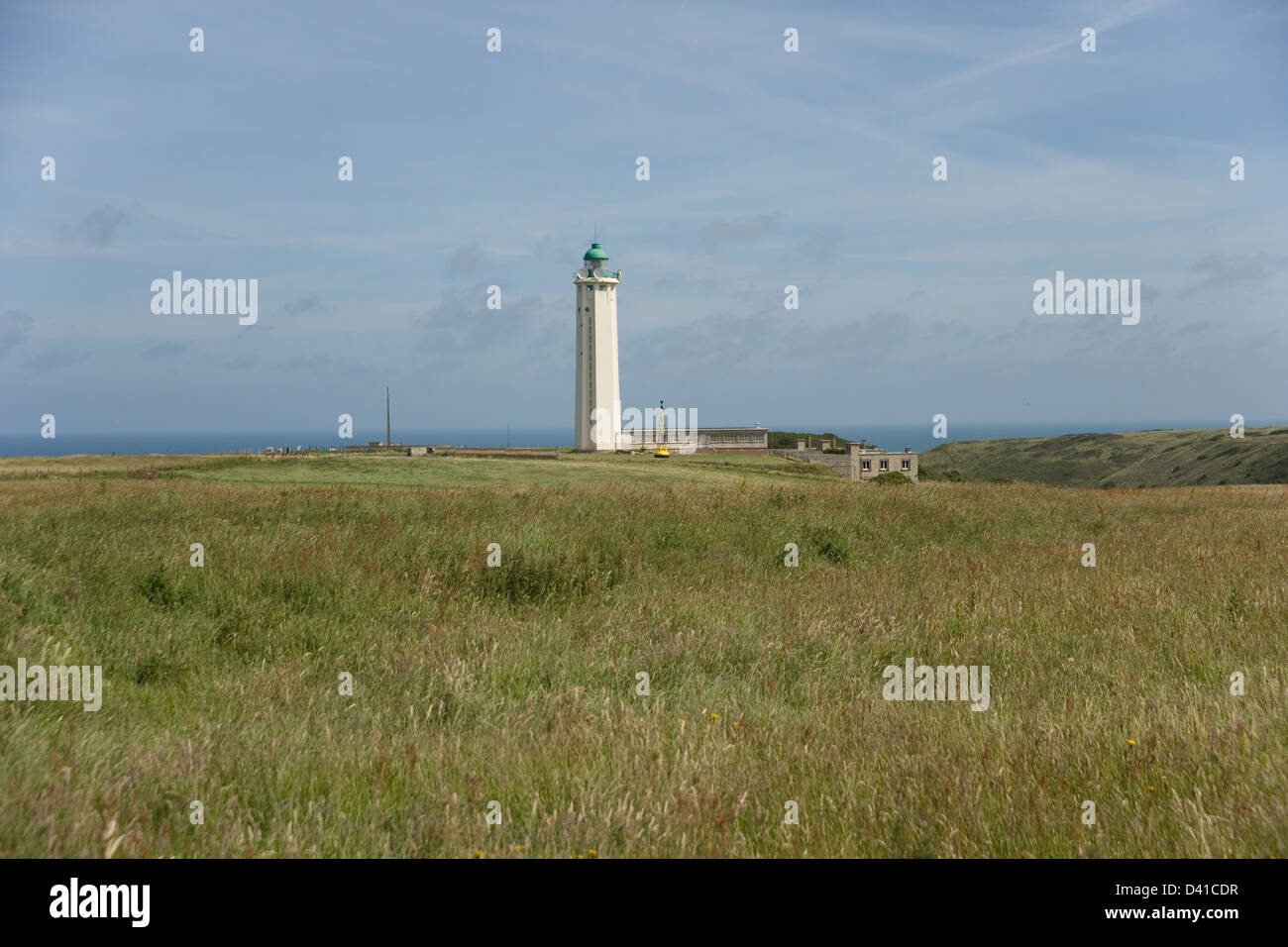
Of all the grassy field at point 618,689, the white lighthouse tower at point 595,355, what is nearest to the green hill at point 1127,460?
the white lighthouse tower at point 595,355

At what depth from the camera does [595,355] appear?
252 ft

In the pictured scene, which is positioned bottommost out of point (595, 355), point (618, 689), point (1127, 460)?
point (618, 689)

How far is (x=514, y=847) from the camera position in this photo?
3922 millimetres

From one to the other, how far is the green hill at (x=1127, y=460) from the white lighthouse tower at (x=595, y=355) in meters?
27.2

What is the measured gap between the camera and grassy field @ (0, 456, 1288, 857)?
13.7 ft

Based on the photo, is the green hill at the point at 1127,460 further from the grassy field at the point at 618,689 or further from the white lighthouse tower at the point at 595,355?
the grassy field at the point at 618,689

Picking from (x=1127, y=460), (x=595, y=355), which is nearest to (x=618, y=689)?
(x=595, y=355)

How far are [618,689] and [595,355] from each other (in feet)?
233

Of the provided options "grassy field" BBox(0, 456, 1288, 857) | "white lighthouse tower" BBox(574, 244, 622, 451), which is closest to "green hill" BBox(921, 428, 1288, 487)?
"white lighthouse tower" BBox(574, 244, 622, 451)

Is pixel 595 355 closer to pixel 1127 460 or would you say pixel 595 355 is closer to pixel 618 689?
pixel 618 689

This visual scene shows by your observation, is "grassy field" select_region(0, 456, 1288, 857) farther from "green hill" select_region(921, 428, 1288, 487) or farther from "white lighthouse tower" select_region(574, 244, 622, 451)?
"green hill" select_region(921, 428, 1288, 487)

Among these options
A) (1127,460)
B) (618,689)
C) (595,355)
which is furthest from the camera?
(1127,460)

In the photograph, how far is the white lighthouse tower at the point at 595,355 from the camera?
76500 millimetres

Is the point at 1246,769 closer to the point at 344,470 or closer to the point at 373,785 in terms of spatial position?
the point at 373,785
